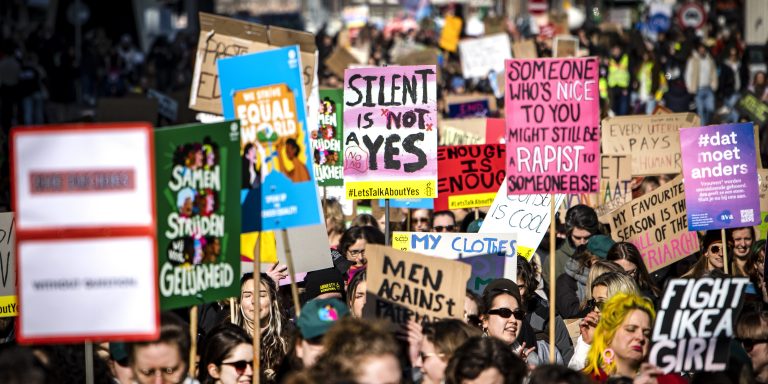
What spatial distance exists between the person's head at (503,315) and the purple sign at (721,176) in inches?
110

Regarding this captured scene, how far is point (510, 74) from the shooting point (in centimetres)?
938

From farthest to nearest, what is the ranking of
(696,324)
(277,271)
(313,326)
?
1. (277,271)
2. (696,324)
3. (313,326)

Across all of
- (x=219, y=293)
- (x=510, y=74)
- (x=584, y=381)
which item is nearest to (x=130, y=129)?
(x=219, y=293)

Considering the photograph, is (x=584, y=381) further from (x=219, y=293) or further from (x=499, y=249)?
(x=499, y=249)

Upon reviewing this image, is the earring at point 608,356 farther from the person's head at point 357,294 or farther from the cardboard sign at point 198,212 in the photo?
the cardboard sign at point 198,212

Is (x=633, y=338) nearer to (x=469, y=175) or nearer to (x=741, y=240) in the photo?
(x=741, y=240)

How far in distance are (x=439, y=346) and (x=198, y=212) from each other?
1.22 metres

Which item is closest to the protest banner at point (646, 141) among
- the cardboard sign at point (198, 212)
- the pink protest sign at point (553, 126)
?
the pink protest sign at point (553, 126)

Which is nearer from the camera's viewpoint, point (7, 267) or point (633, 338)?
point (633, 338)

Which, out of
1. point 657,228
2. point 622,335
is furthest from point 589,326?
point 657,228

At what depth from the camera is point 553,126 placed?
914 cm

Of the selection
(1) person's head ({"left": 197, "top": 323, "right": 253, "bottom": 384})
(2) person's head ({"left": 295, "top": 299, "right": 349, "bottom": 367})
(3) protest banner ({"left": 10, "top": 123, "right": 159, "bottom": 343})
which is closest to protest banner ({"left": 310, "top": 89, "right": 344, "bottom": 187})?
(1) person's head ({"left": 197, "top": 323, "right": 253, "bottom": 384})

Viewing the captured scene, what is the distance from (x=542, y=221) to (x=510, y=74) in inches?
68.3

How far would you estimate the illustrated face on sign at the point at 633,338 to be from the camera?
7.44 metres
